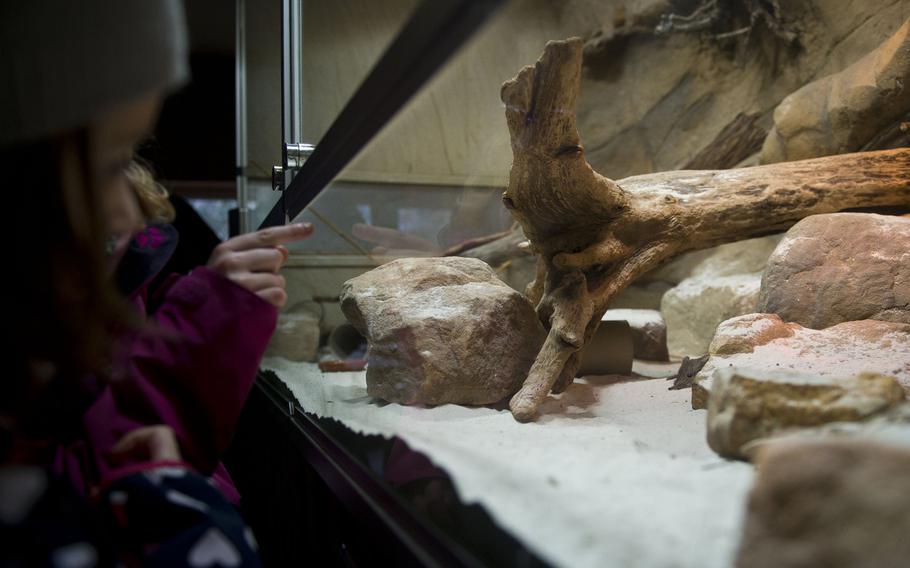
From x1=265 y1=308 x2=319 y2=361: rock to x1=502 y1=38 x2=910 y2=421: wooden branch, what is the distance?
70 cm

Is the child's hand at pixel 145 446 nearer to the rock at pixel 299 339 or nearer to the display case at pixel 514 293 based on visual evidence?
the display case at pixel 514 293

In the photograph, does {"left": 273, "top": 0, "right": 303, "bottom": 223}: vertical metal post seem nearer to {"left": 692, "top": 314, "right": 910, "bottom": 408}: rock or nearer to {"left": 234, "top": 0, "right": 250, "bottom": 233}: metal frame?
{"left": 692, "top": 314, "right": 910, "bottom": 408}: rock

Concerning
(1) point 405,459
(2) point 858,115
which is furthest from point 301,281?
(2) point 858,115

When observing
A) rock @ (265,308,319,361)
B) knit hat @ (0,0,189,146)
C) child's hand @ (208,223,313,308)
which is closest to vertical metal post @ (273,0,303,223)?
rock @ (265,308,319,361)

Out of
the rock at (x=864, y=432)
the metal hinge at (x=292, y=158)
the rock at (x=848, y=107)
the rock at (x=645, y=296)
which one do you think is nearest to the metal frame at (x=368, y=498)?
the rock at (x=864, y=432)

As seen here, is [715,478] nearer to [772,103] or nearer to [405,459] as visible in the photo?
[405,459]

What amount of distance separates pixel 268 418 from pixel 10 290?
1610 millimetres

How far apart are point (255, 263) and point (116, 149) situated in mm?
338

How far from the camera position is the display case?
2.76 ft

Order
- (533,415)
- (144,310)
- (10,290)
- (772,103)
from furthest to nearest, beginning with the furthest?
(772,103) < (533,415) < (144,310) < (10,290)

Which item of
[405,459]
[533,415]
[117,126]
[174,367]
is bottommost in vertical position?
[533,415]

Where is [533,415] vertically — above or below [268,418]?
above

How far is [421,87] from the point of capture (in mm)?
746

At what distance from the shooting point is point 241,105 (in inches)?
170
